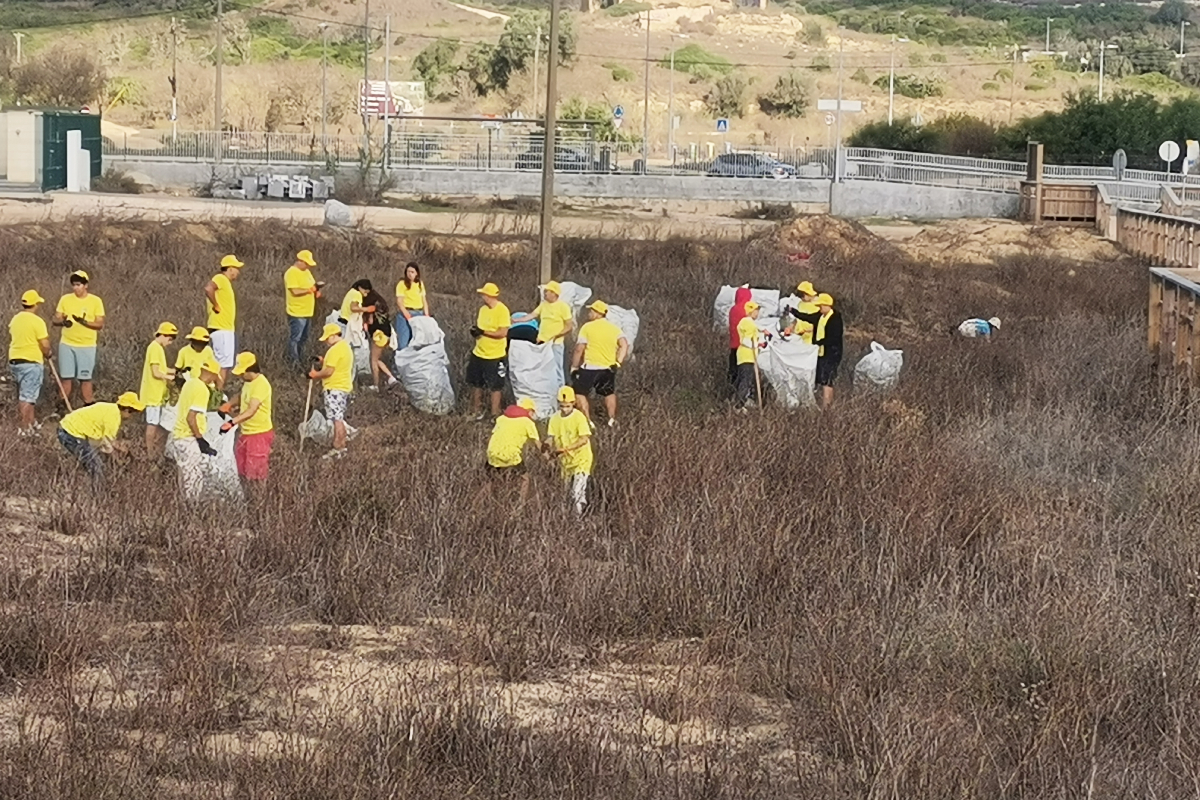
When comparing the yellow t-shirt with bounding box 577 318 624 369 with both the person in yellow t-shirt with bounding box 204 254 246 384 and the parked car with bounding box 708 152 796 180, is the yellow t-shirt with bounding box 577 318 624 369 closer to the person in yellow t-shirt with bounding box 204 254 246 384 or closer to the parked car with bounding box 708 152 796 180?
the person in yellow t-shirt with bounding box 204 254 246 384

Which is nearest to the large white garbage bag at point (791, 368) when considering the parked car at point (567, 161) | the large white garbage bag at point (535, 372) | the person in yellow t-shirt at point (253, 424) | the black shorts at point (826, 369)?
the black shorts at point (826, 369)

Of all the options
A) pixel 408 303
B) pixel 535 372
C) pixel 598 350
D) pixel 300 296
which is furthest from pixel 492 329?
pixel 300 296

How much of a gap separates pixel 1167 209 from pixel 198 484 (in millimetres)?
31516

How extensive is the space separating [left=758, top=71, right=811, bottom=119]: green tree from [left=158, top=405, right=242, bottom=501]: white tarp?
81552 mm

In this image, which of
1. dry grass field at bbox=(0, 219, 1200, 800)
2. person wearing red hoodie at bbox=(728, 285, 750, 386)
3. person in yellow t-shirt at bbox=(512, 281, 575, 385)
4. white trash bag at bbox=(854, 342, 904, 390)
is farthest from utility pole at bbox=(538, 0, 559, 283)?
dry grass field at bbox=(0, 219, 1200, 800)

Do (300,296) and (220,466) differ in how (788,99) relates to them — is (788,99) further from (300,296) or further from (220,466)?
(220,466)

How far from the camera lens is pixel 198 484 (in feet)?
34.2

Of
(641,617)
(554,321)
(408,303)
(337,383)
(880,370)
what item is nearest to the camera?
(641,617)

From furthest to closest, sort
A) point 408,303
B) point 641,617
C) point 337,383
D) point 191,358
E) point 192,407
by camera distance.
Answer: point 408,303 < point 337,383 < point 191,358 < point 192,407 < point 641,617

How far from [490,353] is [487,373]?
0.17m

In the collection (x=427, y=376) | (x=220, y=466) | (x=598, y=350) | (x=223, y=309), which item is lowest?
(x=220, y=466)

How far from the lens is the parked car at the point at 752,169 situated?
1945 inches

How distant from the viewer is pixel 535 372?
47.1 feet

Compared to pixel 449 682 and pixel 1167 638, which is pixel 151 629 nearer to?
pixel 449 682
